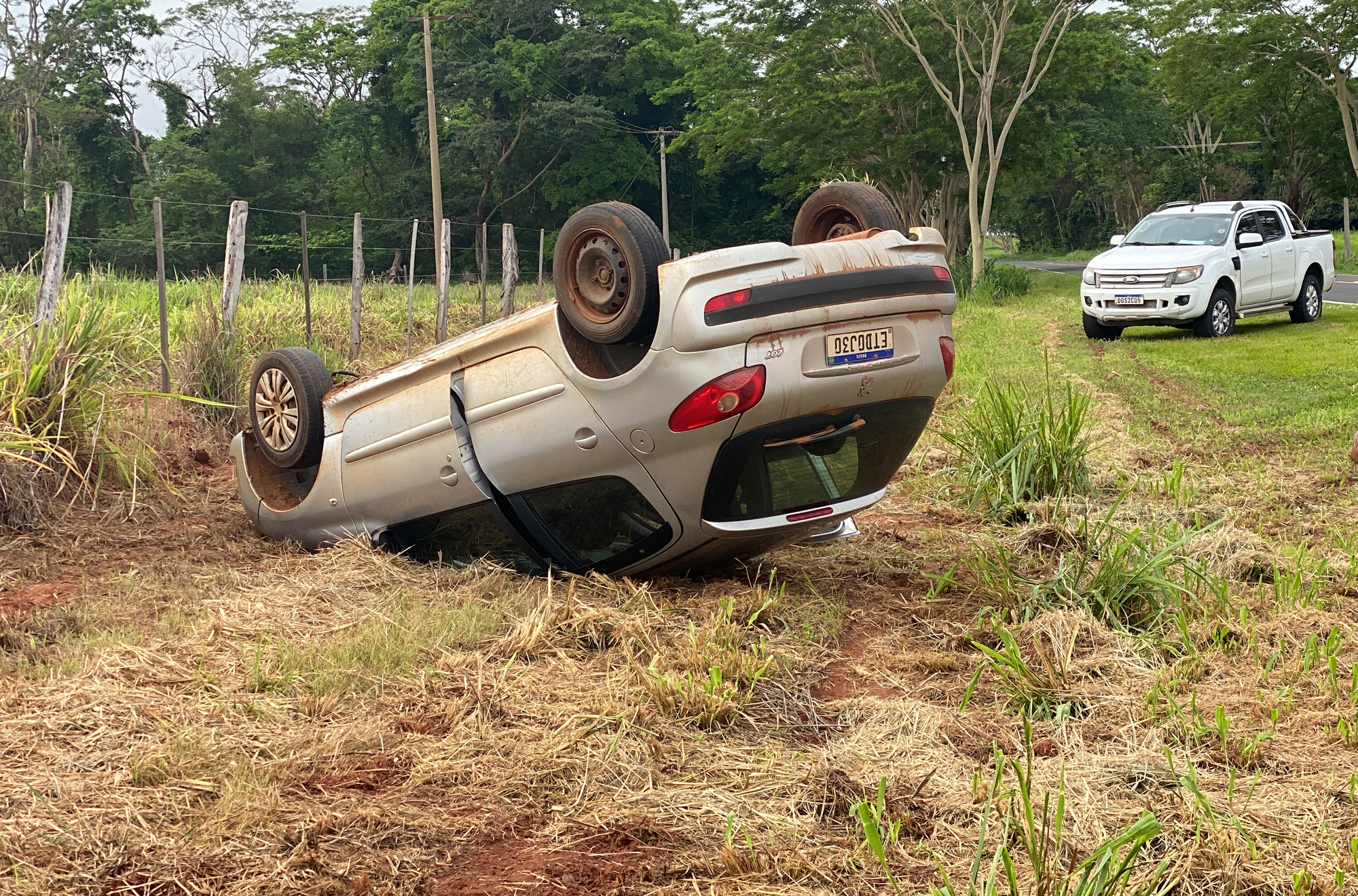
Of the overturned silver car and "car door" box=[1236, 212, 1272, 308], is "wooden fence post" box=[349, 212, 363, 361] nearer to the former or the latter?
the overturned silver car

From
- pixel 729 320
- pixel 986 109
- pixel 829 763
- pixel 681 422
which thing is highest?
pixel 986 109

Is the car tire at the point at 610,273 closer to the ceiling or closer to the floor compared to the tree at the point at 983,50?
closer to the floor

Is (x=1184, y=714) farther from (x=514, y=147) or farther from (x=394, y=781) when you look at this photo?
(x=514, y=147)

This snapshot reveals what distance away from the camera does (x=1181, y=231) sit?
56.1 ft

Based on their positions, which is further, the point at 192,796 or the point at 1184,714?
the point at 1184,714

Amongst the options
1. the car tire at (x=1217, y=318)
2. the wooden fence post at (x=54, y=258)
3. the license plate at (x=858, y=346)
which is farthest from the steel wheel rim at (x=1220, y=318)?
the wooden fence post at (x=54, y=258)

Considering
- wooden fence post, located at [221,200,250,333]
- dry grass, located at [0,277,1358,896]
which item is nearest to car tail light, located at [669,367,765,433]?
dry grass, located at [0,277,1358,896]

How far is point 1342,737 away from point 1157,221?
15.4 m

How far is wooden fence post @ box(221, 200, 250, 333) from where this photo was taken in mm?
11039

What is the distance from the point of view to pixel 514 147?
54.4 m

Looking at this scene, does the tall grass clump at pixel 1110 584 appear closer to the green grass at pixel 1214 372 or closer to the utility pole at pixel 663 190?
the green grass at pixel 1214 372

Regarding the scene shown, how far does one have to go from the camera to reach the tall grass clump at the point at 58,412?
655 centimetres

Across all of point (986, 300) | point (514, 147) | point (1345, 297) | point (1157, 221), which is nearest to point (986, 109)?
point (986, 300)

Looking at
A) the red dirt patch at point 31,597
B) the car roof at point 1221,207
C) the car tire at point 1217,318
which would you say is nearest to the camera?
the red dirt patch at point 31,597
